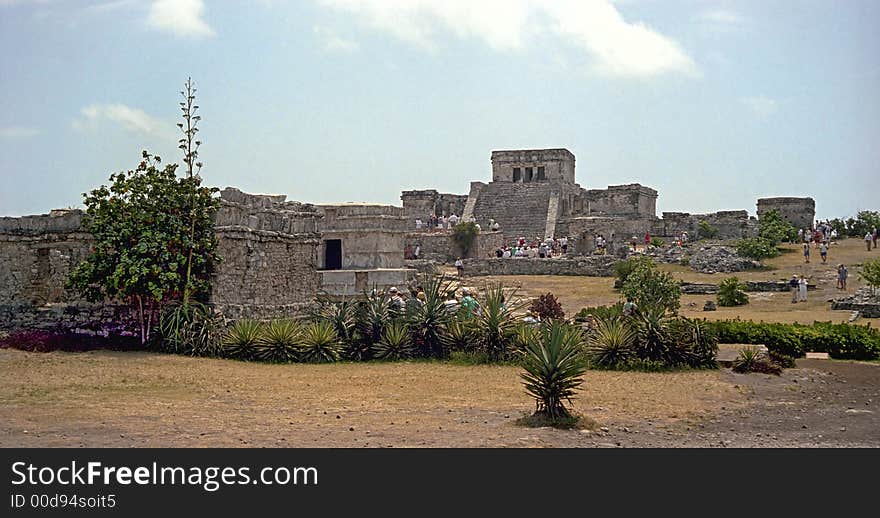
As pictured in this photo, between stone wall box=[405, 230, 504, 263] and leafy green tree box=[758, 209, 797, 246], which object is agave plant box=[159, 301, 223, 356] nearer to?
stone wall box=[405, 230, 504, 263]

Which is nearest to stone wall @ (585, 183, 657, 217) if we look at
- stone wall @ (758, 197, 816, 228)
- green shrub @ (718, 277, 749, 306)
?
stone wall @ (758, 197, 816, 228)

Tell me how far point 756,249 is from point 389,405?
23064 millimetres

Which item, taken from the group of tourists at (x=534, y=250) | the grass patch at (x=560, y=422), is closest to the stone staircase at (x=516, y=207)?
the group of tourists at (x=534, y=250)

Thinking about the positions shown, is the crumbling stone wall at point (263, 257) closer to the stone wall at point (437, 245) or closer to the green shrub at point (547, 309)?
the green shrub at point (547, 309)

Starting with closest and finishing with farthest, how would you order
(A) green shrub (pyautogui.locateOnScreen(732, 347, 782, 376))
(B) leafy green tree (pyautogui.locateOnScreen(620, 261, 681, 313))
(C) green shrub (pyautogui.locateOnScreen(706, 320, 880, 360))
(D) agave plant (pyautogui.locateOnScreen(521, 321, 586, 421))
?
(D) agave plant (pyautogui.locateOnScreen(521, 321, 586, 421)), (A) green shrub (pyautogui.locateOnScreen(732, 347, 782, 376)), (C) green shrub (pyautogui.locateOnScreen(706, 320, 880, 360)), (B) leafy green tree (pyautogui.locateOnScreen(620, 261, 681, 313))

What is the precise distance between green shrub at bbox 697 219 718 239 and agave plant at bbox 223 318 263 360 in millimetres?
28249

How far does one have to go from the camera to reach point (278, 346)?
14.1 meters

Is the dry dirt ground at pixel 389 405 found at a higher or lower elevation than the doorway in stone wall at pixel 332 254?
lower

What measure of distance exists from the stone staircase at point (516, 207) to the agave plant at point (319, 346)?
Result: 94.9ft

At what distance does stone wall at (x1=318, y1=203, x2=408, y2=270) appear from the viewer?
2227 cm

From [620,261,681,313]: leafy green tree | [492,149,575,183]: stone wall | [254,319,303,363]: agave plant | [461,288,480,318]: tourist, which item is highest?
[492,149,575,183]: stone wall

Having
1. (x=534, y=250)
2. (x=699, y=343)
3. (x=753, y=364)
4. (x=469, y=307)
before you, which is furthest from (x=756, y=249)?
(x=753, y=364)

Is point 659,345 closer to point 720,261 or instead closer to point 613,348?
point 613,348

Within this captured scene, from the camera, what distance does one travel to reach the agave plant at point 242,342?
46.2 feet
